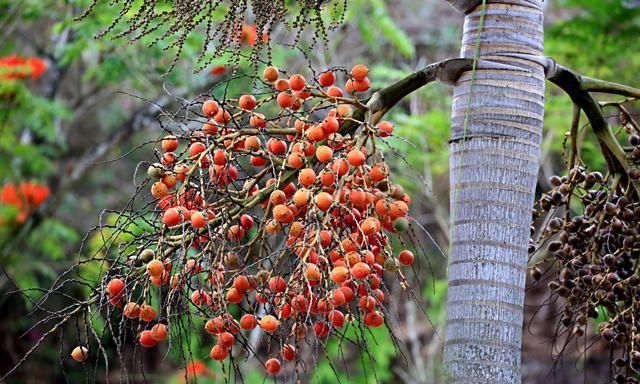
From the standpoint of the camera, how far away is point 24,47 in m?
8.25

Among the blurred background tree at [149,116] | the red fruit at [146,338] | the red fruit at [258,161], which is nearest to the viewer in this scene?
the red fruit at [146,338]

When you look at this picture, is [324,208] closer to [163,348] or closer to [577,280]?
[577,280]

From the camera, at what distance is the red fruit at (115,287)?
1.84 m

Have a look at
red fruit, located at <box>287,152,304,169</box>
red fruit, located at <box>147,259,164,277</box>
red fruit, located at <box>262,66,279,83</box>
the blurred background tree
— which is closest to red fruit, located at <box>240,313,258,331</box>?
red fruit, located at <box>147,259,164,277</box>

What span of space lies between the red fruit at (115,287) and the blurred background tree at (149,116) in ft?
5.32

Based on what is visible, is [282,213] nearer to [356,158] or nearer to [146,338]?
[356,158]

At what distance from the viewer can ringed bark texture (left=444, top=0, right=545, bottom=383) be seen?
6.31 ft

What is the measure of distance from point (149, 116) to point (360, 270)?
4.57m

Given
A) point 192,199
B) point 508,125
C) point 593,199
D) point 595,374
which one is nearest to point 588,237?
point 593,199

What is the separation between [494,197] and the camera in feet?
6.45

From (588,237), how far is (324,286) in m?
0.86

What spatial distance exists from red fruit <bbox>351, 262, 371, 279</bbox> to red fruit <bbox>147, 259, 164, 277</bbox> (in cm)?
38

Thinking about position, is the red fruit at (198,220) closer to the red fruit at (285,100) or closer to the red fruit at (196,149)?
the red fruit at (196,149)

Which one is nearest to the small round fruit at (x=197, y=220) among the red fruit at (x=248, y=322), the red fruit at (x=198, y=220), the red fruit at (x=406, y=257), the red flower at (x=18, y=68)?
the red fruit at (x=198, y=220)
